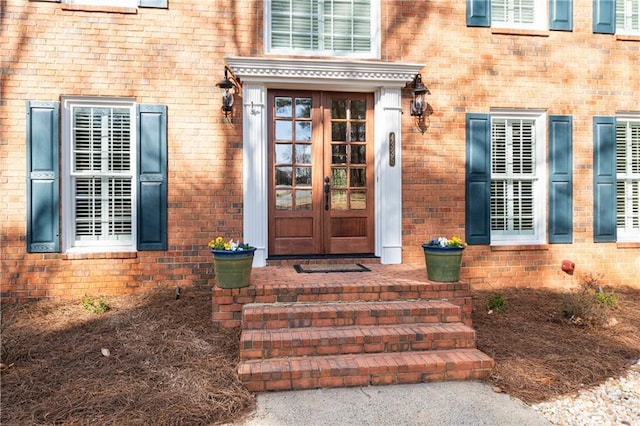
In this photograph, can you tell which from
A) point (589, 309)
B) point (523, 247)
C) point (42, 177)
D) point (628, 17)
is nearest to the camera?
point (589, 309)

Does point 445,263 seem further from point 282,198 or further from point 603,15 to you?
point 603,15

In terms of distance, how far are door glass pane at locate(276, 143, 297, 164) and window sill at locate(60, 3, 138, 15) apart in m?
2.50

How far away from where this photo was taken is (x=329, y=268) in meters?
4.87

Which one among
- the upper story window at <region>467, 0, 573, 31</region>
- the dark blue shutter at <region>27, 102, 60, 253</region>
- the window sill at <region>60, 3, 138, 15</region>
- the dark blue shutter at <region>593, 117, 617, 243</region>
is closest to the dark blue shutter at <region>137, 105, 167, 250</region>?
the dark blue shutter at <region>27, 102, 60, 253</region>

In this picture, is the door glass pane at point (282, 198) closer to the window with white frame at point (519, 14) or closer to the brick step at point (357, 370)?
the brick step at point (357, 370)

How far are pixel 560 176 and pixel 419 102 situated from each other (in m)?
2.41

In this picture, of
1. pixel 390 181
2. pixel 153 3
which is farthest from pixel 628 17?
pixel 153 3

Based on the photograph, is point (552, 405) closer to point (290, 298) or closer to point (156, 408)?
point (290, 298)

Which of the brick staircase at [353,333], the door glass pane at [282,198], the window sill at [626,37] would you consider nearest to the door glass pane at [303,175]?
the door glass pane at [282,198]

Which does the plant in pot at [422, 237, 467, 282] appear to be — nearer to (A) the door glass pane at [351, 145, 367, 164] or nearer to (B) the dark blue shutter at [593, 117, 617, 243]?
(A) the door glass pane at [351, 145, 367, 164]

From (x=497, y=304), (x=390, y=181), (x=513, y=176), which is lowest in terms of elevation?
(x=497, y=304)

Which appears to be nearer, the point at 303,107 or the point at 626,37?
the point at 303,107

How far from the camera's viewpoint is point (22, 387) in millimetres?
2938

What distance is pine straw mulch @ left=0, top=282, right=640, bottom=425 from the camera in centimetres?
269
